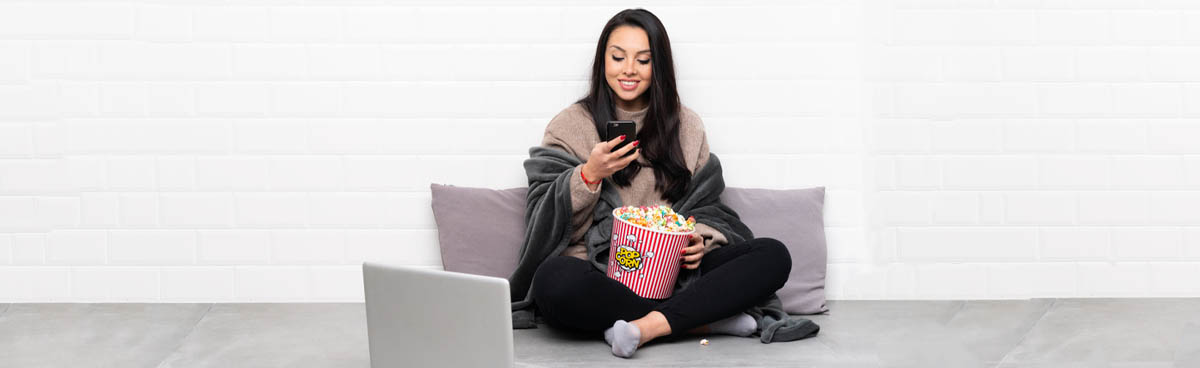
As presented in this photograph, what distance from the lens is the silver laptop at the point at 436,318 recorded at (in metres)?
1.44

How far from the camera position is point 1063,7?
3311 millimetres

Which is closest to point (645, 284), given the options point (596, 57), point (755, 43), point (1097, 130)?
point (596, 57)

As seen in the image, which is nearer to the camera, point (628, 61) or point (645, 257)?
point (645, 257)

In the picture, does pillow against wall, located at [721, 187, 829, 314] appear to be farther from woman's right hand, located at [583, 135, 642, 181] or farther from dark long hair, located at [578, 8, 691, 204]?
woman's right hand, located at [583, 135, 642, 181]

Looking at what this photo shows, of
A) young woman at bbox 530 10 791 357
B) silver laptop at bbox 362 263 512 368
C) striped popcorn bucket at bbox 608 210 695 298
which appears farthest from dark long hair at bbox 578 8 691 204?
silver laptop at bbox 362 263 512 368

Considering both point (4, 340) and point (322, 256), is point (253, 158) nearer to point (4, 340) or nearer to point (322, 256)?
point (322, 256)

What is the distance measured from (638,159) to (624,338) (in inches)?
26.0

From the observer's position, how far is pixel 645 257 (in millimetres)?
2666

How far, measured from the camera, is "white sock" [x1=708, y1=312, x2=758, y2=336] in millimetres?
2799

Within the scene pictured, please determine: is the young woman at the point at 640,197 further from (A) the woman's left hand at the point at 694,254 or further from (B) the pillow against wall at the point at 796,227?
(B) the pillow against wall at the point at 796,227

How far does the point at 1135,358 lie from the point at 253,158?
257 cm

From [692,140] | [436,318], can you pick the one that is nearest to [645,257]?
[692,140]

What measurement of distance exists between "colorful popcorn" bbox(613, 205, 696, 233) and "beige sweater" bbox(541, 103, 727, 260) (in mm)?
186

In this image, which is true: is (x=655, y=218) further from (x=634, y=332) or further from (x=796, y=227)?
(x=796, y=227)
